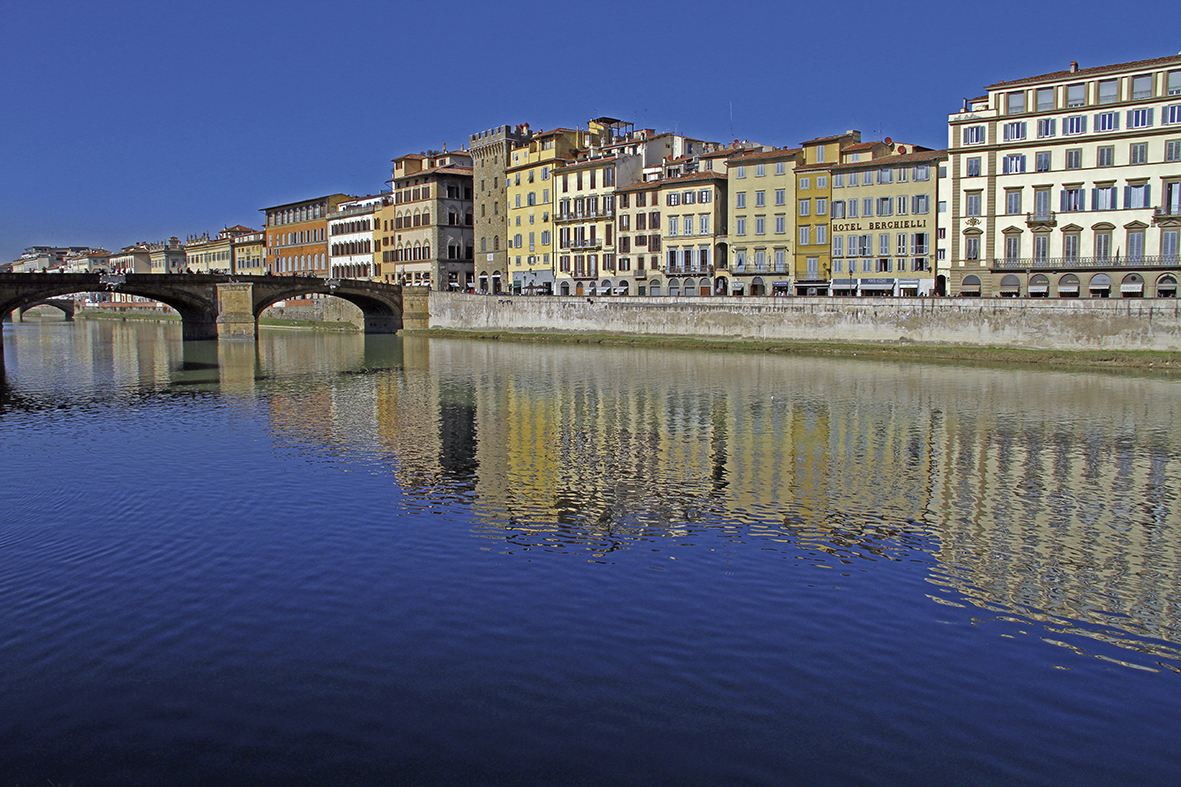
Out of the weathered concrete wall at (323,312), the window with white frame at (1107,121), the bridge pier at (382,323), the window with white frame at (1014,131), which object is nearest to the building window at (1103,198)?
the window with white frame at (1107,121)

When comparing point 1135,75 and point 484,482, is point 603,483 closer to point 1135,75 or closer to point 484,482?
point 484,482

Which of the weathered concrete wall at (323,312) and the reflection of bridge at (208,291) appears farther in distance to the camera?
the weathered concrete wall at (323,312)

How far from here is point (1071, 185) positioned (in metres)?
54.8

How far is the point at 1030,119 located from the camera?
5559cm

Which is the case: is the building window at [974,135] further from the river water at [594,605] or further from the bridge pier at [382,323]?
the bridge pier at [382,323]

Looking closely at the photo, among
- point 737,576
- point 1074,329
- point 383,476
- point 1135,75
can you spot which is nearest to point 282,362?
point 383,476

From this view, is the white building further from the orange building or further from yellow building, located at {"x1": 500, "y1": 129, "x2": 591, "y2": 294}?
yellow building, located at {"x1": 500, "y1": 129, "x2": 591, "y2": 294}

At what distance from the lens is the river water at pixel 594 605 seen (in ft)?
29.4

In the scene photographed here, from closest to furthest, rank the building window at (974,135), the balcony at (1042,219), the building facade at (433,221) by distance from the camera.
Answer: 1. the balcony at (1042,219)
2. the building window at (974,135)
3. the building facade at (433,221)

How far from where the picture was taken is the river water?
897 cm

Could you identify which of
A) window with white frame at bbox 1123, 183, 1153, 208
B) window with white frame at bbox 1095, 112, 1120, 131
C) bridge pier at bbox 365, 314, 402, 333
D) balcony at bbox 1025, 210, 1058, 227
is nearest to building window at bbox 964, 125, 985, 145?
balcony at bbox 1025, 210, 1058, 227

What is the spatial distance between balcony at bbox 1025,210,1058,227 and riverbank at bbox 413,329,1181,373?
10.9m

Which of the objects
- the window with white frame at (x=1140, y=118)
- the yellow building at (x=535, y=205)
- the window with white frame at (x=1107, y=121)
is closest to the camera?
the window with white frame at (x=1140, y=118)

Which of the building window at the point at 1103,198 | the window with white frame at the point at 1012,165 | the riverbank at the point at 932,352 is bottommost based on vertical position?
the riverbank at the point at 932,352
